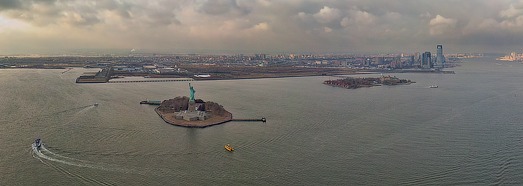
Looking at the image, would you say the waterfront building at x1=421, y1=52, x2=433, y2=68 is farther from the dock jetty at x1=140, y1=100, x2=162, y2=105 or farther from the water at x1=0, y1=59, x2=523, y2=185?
the dock jetty at x1=140, y1=100, x2=162, y2=105

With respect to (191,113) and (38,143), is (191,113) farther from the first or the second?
(38,143)

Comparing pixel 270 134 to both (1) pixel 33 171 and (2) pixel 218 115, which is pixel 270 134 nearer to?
(2) pixel 218 115

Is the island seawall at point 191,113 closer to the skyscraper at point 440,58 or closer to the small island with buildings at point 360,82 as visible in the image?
the small island with buildings at point 360,82

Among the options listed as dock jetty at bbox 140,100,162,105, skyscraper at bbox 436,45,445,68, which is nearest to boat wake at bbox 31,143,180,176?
dock jetty at bbox 140,100,162,105

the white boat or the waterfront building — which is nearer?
the white boat

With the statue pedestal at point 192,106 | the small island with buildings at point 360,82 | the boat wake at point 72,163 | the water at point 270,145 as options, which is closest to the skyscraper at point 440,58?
the small island with buildings at point 360,82

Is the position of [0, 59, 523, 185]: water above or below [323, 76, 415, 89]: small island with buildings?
below
